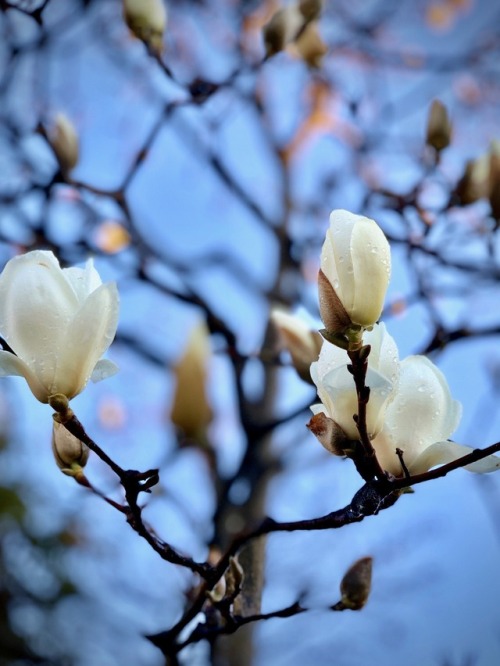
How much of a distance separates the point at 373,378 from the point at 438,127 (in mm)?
1023

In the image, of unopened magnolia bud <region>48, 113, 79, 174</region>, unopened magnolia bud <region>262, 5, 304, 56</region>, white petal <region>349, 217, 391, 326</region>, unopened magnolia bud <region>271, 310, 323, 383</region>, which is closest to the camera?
white petal <region>349, 217, 391, 326</region>

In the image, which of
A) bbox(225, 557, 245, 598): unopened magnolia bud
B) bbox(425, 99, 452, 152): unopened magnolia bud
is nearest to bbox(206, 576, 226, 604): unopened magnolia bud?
bbox(225, 557, 245, 598): unopened magnolia bud

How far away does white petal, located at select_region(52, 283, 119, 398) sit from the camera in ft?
1.74

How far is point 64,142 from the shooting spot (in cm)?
130

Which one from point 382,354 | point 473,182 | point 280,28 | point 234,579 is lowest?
point 234,579

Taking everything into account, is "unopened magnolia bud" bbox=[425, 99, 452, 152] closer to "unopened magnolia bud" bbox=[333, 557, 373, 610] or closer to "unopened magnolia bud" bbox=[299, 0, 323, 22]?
"unopened magnolia bud" bbox=[299, 0, 323, 22]

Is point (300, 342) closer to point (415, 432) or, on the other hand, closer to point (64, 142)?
point (415, 432)

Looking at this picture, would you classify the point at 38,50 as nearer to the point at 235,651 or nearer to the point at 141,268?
the point at 141,268

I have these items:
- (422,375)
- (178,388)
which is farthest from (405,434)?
(178,388)

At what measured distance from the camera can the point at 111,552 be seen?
3949 millimetres

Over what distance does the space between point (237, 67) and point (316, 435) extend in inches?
48.7

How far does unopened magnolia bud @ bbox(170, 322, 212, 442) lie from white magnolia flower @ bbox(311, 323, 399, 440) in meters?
0.18

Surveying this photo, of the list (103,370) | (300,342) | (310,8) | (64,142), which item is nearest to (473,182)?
(310,8)

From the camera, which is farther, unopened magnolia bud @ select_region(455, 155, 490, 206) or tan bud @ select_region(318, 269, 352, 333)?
unopened magnolia bud @ select_region(455, 155, 490, 206)
